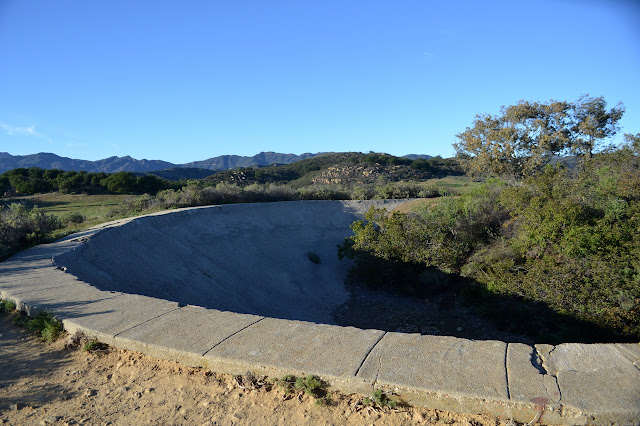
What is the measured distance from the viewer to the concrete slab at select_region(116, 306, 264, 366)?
12.3ft

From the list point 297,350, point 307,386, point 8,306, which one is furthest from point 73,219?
point 307,386

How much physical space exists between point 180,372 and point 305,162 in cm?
5942

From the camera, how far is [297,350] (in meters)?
3.58

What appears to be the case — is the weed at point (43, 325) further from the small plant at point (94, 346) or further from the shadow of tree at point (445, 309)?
the shadow of tree at point (445, 309)

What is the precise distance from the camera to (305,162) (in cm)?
6231

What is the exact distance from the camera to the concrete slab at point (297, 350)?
3.30 metres

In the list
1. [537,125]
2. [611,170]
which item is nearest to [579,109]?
[537,125]

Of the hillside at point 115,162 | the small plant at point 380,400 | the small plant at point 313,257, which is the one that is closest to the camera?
the small plant at point 380,400

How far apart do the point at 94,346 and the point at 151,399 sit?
3.87 feet

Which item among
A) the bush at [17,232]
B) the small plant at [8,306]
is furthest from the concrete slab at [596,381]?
the bush at [17,232]

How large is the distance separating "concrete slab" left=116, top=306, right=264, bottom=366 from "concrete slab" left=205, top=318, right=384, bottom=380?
6.5 inches

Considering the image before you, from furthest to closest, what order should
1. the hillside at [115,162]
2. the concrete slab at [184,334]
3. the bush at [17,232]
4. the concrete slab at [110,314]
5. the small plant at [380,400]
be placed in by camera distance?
the hillside at [115,162] < the bush at [17,232] < the concrete slab at [110,314] < the concrete slab at [184,334] < the small plant at [380,400]

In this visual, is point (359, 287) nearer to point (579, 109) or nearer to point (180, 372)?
point (180, 372)

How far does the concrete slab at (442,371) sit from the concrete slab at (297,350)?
0.52 feet
